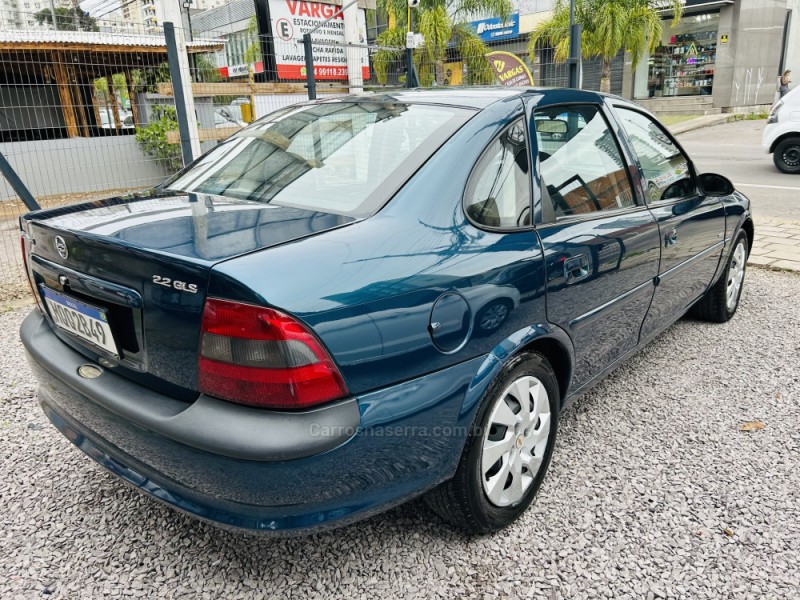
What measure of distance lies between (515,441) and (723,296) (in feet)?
8.94

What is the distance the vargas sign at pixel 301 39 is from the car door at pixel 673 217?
5.87 metres

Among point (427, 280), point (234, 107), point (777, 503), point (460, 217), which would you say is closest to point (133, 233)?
point (427, 280)

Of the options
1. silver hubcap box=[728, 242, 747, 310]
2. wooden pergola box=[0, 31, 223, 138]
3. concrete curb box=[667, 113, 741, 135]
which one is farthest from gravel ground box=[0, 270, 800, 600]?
concrete curb box=[667, 113, 741, 135]

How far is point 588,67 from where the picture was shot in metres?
26.6

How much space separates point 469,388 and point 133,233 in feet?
3.72

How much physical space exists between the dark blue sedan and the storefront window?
2742 cm

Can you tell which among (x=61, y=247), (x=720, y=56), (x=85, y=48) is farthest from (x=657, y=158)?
(x=720, y=56)

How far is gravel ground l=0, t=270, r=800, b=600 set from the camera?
204 cm

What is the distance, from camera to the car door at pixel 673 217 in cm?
307

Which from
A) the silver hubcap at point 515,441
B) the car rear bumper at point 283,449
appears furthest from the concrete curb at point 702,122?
the car rear bumper at point 283,449

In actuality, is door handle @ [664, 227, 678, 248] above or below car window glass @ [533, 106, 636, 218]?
below

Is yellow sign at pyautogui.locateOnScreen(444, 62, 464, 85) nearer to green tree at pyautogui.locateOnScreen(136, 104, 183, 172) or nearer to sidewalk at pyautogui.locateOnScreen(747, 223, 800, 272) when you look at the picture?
green tree at pyautogui.locateOnScreen(136, 104, 183, 172)

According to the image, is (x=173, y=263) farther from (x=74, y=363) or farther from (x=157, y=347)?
(x=74, y=363)

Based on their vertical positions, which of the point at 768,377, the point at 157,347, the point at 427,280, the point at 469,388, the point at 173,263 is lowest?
the point at 768,377
